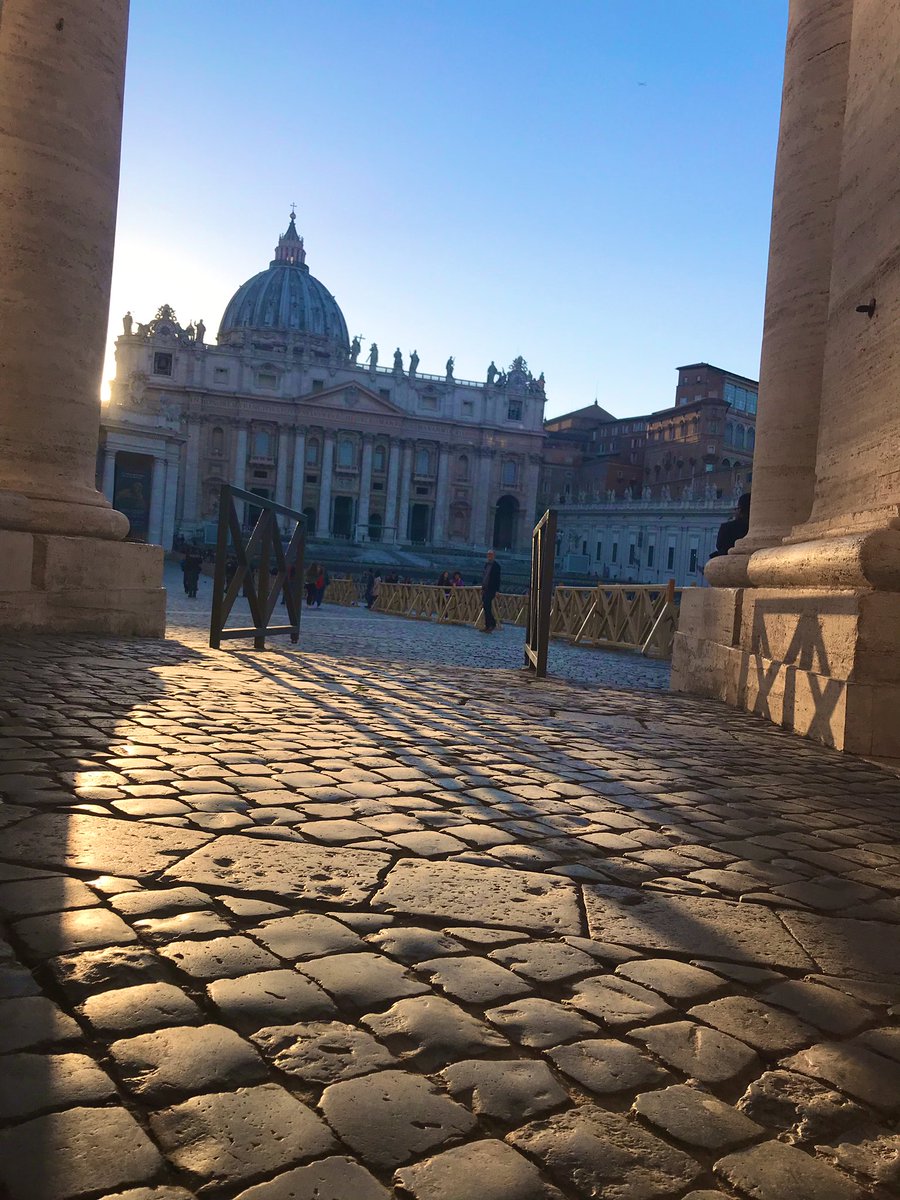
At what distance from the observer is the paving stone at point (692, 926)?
2.30 meters

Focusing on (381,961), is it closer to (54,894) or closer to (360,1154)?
(360,1154)

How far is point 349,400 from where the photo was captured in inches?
3243

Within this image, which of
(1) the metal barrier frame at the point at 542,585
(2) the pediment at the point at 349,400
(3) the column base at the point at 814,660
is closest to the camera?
(3) the column base at the point at 814,660

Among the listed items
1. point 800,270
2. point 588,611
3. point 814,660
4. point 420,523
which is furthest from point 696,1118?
point 420,523

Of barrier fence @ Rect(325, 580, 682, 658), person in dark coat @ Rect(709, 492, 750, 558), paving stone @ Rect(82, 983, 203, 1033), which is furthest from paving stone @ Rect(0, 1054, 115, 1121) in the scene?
barrier fence @ Rect(325, 580, 682, 658)

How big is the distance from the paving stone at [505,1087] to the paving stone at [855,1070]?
0.48 meters

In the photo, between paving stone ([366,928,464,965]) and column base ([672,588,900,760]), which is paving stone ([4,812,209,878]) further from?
column base ([672,588,900,760])

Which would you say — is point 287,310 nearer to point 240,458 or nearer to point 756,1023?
point 240,458

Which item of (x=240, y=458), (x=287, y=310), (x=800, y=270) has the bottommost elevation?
(x=800, y=270)

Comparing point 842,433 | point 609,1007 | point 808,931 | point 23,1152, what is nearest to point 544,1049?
point 609,1007

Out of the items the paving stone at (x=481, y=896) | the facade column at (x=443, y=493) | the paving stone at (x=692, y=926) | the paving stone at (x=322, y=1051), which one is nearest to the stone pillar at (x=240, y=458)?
the facade column at (x=443, y=493)

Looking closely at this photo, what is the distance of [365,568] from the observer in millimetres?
54000

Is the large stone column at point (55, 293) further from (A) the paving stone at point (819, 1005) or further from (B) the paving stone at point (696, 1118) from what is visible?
(B) the paving stone at point (696, 1118)

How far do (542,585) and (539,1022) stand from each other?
738 cm
